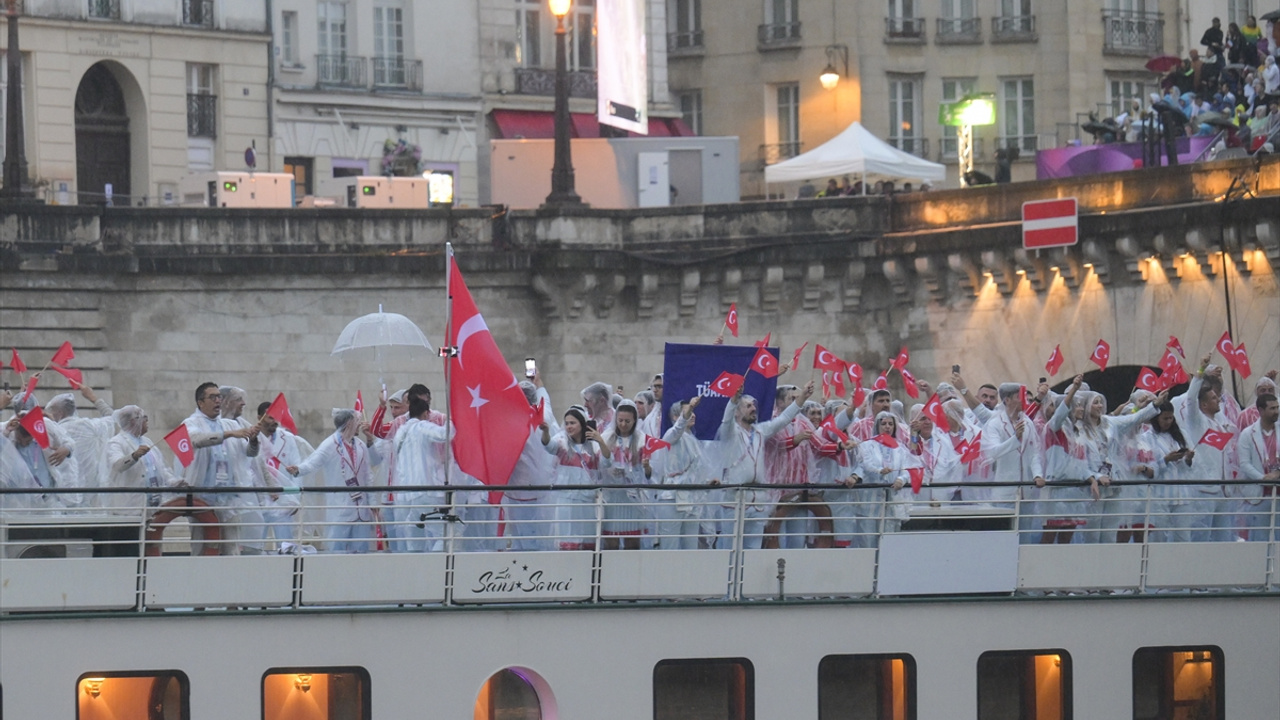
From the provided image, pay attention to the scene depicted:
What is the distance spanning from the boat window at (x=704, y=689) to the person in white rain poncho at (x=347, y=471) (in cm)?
255

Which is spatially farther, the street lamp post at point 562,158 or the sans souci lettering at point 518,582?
the street lamp post at point 562,158

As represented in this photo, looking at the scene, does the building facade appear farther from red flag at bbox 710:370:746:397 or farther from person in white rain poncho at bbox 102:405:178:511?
person in white rain poncho at bbox 102:405:178:511

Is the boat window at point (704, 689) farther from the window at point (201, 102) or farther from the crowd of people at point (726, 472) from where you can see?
the window at point (201, 102)

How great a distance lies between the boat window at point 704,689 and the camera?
1614cm

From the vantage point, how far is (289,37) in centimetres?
3878

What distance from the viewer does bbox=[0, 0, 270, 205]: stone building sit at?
3562 centimetres

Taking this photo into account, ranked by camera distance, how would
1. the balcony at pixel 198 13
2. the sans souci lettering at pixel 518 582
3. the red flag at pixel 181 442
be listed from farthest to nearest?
the balcony at pixel 198 13, the red flag at pixel 181 442, the sans souci lettering at pixel 518 582

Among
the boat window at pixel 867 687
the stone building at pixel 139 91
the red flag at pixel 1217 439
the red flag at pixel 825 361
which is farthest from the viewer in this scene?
the stone building at pixel 139 91

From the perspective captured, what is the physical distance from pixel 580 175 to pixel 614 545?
1762 cm

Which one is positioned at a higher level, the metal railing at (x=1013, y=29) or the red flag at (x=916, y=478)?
the metal railing at (x=1013, y=29)

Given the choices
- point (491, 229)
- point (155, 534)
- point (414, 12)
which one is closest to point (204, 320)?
point (491, 229)

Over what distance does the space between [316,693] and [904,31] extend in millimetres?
30218

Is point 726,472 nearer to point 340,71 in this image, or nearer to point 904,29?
point 340,71

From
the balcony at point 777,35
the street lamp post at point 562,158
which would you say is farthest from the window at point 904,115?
the street lamp post at point 562,158
